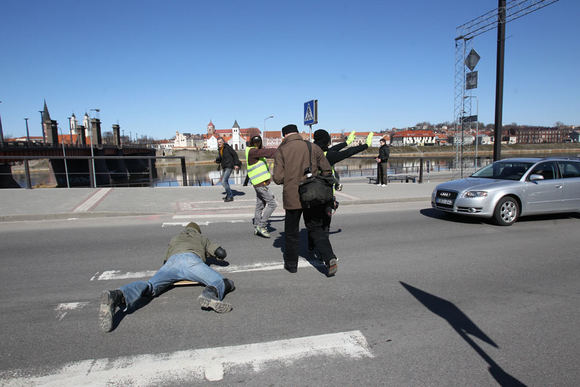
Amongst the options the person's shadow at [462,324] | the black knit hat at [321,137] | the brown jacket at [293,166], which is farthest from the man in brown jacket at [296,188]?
the person's shadow at [462,324]

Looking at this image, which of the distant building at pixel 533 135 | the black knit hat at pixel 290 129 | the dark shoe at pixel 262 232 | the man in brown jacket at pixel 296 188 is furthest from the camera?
the distant building at pixel 533 135

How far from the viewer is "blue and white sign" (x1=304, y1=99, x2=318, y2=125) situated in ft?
39.1

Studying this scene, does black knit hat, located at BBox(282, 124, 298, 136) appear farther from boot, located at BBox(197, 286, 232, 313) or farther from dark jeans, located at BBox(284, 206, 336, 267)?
boot, located at BBox(197, 286, 232, 313)

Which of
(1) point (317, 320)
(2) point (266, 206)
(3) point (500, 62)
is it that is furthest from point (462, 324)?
(3) point (500, 62)

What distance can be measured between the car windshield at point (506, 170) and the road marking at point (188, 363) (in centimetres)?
717

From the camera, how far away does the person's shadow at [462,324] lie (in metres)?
2.57

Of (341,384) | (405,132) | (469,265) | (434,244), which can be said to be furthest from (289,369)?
(405,132)

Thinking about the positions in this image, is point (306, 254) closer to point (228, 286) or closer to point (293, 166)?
point (293, 166)

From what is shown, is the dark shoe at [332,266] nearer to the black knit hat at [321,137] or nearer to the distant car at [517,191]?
the black knit hat at [321,137]

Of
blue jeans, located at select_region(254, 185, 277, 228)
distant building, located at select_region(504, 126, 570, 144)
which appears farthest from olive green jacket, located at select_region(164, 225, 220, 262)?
distant building, located at select_region(504, 126, 570, 144)

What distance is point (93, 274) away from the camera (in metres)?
4.80

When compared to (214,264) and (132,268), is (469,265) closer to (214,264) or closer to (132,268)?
(214,264)

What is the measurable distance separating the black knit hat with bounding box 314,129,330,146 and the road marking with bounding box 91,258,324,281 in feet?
5.92

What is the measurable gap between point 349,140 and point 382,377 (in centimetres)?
369
